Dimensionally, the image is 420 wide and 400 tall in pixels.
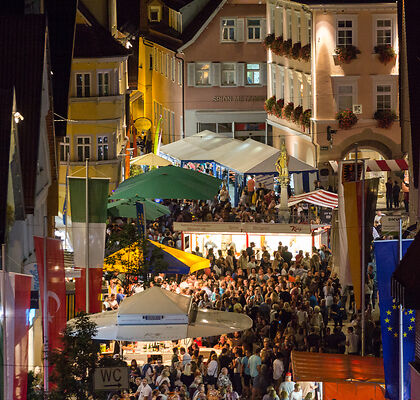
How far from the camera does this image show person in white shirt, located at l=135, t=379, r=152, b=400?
24.8 metres

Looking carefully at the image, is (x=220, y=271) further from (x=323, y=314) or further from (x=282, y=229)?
(x=323, y=314)

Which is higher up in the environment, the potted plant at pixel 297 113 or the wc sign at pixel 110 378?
the potted plant at pixel 297 113

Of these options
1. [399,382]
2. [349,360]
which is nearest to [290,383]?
[349,360]

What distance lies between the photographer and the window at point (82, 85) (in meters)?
47.9

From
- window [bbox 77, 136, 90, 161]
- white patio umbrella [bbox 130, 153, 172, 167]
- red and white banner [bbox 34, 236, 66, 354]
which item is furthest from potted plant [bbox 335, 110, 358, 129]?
red and white banner [bbox 34, 236, 66, 354]

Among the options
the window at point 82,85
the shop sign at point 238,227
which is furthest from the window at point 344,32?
the shop sign at point 238,227

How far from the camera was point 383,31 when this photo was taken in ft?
168

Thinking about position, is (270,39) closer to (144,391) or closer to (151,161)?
(151,161)

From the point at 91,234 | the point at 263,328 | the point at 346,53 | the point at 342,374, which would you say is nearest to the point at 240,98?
the point at 346,53

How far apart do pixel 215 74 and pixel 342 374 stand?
166 feet

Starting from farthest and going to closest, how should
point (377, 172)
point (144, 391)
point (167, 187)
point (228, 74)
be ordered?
point (228, 74)
point (377, 172)
point (167, 187)
point (144, 391)

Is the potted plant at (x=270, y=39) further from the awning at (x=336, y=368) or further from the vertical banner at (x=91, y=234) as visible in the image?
the awning at (x=336, y=368)

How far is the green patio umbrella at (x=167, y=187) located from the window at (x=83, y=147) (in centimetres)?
658

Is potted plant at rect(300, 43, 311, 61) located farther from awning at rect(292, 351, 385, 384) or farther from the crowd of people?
awning at rect(292, 351, 385, 384)
